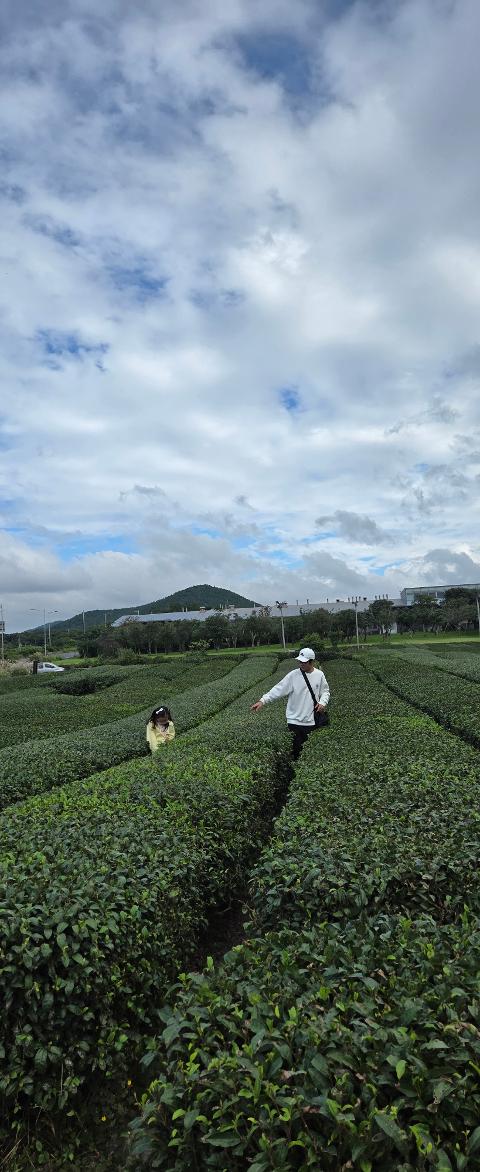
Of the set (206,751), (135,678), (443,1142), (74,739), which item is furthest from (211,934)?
(135,678)

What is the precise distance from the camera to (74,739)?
13219 millimetres

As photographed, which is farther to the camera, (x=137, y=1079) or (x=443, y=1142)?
(x=137, y=1079)

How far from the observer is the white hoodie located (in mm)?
9461

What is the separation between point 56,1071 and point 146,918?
0.91m

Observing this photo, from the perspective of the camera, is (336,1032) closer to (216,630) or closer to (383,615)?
(216,630)

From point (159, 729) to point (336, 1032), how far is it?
894 cm

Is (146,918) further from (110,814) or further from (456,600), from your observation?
(456,600)

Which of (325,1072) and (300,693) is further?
(300,693)

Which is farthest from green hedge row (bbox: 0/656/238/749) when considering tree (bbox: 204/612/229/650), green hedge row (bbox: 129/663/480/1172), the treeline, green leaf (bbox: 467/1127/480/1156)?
tree (bbox: 204/612/229/650)

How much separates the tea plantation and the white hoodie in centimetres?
194

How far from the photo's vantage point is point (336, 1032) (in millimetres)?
2398

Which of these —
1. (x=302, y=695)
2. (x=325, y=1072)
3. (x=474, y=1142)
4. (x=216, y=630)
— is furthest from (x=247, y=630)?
(x=474, y=1142)

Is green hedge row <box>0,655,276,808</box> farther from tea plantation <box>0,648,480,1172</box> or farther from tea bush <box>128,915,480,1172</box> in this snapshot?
tea bush <box>128,915,480,1172</box>

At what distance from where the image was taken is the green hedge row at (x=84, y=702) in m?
18.2
